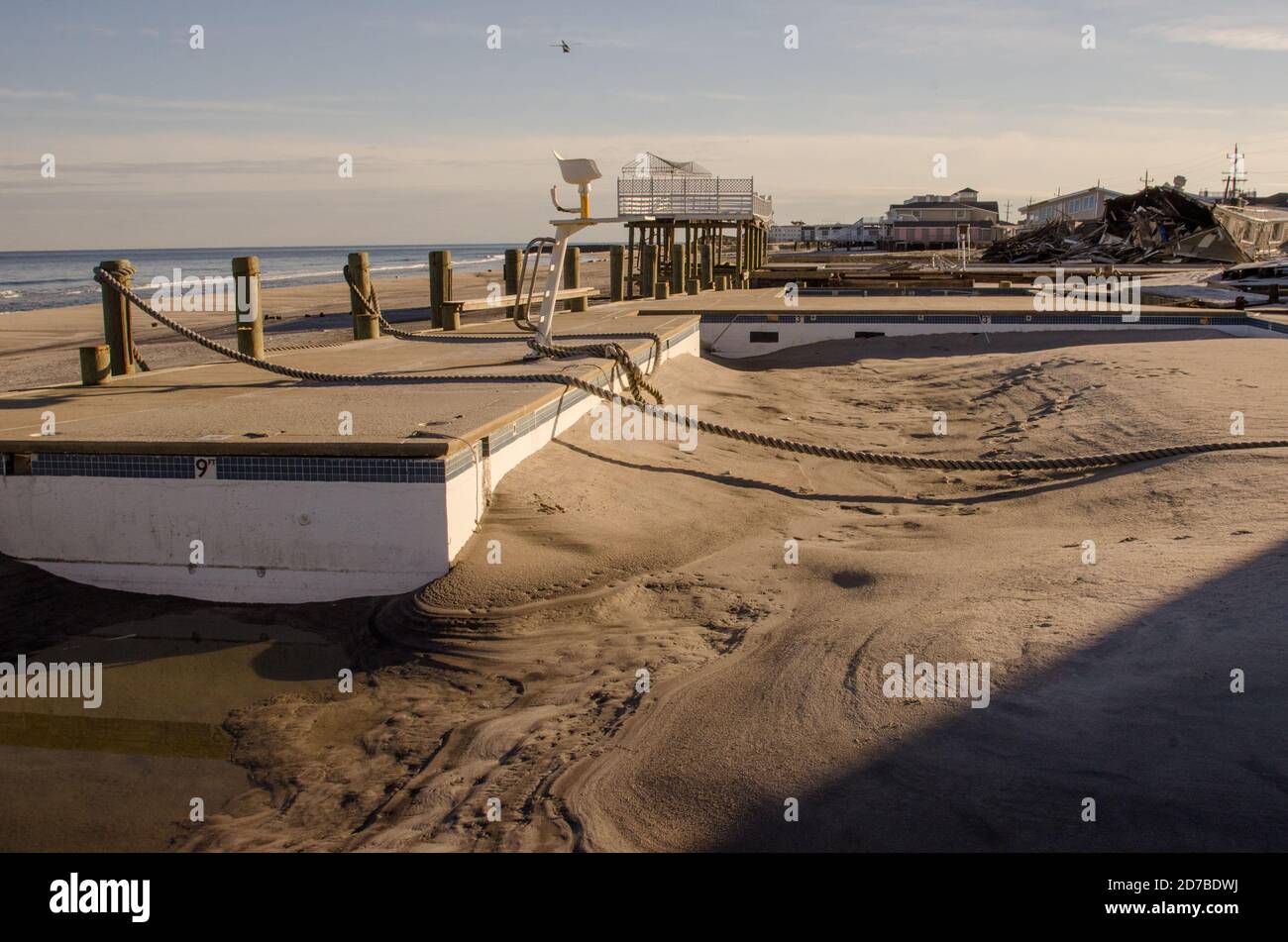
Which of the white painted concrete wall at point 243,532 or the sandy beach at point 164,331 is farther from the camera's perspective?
the sandy beach at point 164,331

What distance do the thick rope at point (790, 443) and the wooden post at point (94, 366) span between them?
0.48m

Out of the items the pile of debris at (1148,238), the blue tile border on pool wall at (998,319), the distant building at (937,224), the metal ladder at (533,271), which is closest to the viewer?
the metal ladder at (533,271)

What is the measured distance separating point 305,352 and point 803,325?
767cm

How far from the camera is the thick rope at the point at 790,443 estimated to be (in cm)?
684

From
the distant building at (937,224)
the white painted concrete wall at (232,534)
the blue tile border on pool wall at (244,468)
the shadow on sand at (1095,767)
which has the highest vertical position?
the distant building at (937,224)

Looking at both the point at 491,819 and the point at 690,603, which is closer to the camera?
the point at 491,819

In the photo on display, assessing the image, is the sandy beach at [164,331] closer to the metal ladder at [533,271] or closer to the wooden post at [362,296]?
the wooden post at [362,296]

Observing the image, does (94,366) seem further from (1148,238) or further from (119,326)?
(1148,238)

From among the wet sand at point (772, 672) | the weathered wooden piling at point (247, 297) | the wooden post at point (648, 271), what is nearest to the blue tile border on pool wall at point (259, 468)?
the wet sand at point (772, 672)

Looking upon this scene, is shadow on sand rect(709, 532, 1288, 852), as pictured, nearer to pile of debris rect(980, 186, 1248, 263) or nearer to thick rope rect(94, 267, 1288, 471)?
thick rope rect(94, 267, 1288, 471)

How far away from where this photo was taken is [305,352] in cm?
1040

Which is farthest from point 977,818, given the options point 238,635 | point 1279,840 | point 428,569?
point 238,635
